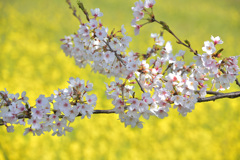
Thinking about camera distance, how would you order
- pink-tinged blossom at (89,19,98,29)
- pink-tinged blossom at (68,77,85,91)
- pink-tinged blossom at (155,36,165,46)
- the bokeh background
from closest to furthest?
1. pink-tinged blossom at (68,77,85,91)
2. pink-tinged blossom at (89,19,98,29)
3. pink-tinged blossom at (155,36,165,46)
4. the bokeh background

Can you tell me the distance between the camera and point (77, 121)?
12.6 feet

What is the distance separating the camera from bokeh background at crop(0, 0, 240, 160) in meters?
3.42

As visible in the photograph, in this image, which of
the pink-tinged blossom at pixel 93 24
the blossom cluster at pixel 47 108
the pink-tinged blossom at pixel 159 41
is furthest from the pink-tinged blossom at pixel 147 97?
the pink-tinged blossom at pixel 159 41

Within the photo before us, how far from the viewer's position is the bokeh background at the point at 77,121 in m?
3.42

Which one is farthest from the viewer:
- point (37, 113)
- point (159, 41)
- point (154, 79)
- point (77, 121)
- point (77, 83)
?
point (77, 121)

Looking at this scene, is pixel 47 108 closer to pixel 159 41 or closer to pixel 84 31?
pixel 84 31

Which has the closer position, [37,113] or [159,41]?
[37,113]

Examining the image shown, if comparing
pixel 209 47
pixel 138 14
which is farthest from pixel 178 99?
pixel 138 14

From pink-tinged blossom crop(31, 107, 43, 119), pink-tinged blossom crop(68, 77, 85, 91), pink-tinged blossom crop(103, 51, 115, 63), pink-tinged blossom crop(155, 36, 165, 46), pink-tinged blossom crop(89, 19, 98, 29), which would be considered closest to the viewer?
pink-tinged blossom crop(31, 107, 43, 119)

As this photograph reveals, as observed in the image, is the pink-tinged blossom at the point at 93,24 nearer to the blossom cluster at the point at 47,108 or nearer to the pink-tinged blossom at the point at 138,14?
the pink-tinged blossom at the point at 138,14

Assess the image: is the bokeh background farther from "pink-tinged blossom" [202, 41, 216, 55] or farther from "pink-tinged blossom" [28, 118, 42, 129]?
"pink-tinged blossom" [202, 41, 216, 55]

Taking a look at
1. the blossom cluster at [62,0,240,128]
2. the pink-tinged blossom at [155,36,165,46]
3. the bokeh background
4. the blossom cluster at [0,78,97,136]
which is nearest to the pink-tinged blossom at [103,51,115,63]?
the blossom cluster at [62,0,240,128]

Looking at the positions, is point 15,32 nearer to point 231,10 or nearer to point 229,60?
point 229,60

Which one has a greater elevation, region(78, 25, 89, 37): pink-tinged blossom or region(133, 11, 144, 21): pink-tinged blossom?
region(133, 11, 144, 21): pink-tinged blossom
